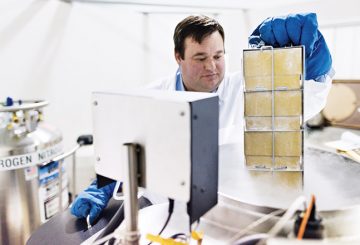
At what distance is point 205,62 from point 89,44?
39.4 inches

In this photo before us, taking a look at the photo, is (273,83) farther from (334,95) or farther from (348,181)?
(334,95)

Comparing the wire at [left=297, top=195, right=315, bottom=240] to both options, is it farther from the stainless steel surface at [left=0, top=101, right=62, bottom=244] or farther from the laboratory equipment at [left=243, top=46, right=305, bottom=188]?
the stainless steel surface at [left=0, top=101, right=62, bottom=244]

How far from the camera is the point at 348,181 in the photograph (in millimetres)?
668

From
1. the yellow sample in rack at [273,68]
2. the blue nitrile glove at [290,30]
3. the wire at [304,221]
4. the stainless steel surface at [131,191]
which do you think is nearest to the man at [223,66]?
the blue nitrile glove at [290,30]

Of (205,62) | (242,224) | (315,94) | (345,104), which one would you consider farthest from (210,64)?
(345,104)

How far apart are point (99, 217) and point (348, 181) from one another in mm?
593

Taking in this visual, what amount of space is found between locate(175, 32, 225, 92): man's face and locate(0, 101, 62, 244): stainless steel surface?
2.04 feet

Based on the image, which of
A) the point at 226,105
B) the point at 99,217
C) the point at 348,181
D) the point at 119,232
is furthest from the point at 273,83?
the point at 226,105

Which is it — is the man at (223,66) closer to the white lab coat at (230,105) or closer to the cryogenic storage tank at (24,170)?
the white lab coat at (230,105)

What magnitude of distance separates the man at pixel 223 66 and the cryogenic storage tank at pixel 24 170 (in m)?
0.44

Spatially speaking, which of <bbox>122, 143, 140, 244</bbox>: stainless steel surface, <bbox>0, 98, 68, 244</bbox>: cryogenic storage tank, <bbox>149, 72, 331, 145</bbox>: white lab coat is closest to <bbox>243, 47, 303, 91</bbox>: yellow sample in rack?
<bbox>122, 143, 140, 244</bbox>: stainless steel surface

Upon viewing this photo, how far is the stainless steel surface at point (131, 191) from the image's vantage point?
18.6 inches

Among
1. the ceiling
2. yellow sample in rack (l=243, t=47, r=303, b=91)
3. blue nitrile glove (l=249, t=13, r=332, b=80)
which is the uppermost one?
the ceiling

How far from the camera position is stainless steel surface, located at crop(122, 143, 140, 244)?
1.55 feet
